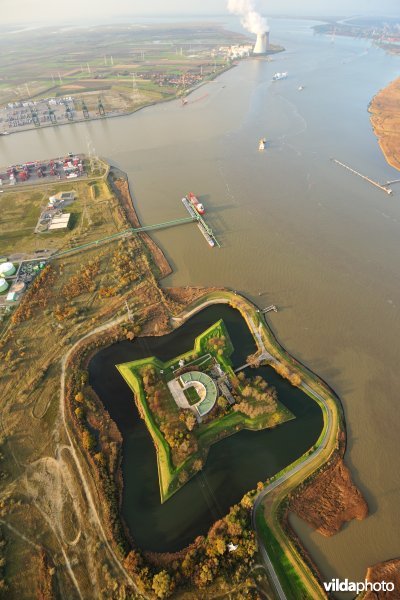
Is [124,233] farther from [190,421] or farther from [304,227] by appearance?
[190,421]

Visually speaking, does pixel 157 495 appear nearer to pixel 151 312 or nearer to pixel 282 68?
pixel 151 312

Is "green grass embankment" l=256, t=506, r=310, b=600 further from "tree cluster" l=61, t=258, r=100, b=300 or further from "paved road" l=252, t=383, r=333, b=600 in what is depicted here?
"tree cluster" l=61, t=258, r=100, b=300

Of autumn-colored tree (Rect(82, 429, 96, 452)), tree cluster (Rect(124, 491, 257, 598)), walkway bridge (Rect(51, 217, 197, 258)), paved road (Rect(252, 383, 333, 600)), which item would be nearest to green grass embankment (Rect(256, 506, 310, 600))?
paved road (Rect(252, 383, 333, 600))

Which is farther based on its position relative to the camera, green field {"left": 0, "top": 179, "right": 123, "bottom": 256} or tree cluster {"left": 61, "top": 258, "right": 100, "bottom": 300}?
green field {"left": 0, "top": 179, "right": 123, "bottom": 256}

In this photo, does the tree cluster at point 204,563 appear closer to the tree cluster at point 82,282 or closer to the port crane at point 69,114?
the tree cluster at point 82,282

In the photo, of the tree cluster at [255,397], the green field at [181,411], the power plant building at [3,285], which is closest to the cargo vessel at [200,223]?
the green field at [181,411]

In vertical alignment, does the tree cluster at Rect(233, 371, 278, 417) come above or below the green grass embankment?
above
